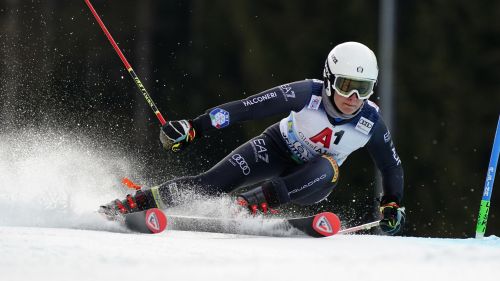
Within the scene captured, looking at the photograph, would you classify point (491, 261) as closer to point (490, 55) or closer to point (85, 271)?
point (85, 271)

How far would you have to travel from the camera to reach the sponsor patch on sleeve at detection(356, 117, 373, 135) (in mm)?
4805

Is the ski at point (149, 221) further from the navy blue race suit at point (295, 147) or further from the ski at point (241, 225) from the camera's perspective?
the navy blue race suit at point (295, 147)

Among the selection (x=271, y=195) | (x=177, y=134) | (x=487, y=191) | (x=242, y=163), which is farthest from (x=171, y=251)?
(x=487, y=191)

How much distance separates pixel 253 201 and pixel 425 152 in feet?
13.4

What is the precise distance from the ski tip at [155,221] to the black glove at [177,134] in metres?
0.38

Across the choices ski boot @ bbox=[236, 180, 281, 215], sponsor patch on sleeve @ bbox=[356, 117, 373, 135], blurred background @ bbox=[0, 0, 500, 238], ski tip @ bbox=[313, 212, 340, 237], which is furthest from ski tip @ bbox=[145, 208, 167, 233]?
blurred background @ bbox=[0, 0, 500, 238]

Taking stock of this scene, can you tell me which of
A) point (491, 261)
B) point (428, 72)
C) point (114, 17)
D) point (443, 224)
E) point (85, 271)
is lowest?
point (443, 224)

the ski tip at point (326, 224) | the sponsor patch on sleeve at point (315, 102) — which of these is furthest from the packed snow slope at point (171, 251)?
the sponsor patch on sleeve at point (315, 102)

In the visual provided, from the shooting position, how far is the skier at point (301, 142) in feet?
15.0

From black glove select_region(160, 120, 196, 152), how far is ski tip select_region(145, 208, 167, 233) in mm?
383

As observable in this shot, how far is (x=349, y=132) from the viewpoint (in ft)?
15.8

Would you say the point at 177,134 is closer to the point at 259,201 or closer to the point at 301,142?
the point at 259,201

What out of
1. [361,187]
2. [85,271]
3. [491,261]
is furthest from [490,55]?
[85,271]

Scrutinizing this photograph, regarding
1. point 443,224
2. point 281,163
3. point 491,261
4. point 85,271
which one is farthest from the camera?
point 443,224
